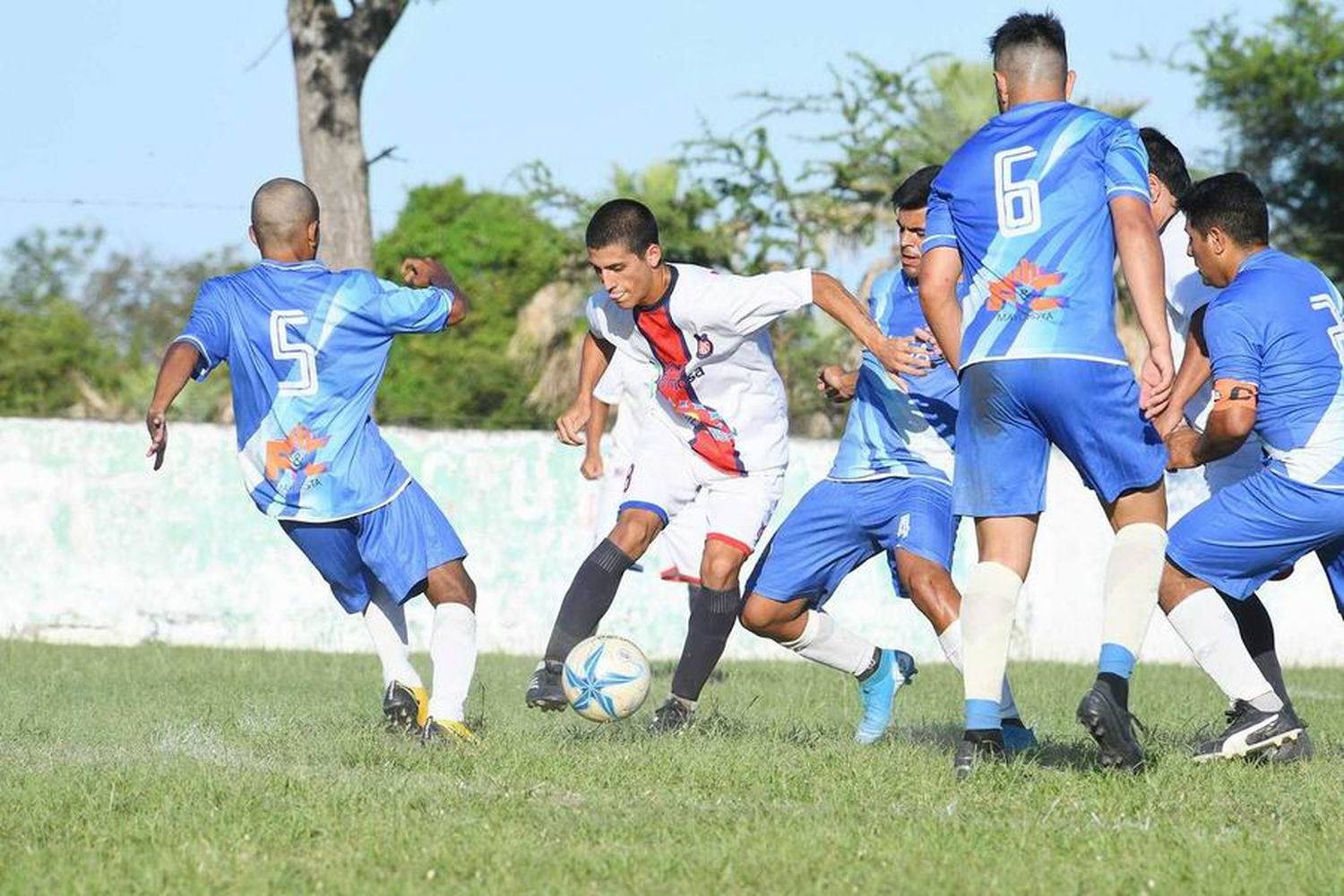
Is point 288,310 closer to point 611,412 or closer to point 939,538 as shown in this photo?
point 939,538

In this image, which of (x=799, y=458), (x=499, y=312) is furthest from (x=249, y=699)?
(x=499, y=312)

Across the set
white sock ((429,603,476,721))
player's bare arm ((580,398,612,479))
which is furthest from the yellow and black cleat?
player's bare arm ((580,398,612,479))

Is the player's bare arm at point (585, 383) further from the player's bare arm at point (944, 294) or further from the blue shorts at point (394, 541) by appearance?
the player's bare arm at point (944, 294)

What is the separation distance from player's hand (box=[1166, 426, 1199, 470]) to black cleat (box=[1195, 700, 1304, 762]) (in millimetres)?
855

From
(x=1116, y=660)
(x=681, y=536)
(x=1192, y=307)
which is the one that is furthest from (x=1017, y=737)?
(x=681, y=536)

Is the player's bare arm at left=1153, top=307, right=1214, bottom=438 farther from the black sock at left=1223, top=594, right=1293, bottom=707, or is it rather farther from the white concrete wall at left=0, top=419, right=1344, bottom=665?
the white concrete wall at left=0, top=419, right=1344, bottom=665

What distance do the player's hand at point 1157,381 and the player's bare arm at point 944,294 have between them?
0.63m

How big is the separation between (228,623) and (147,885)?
38.9ft

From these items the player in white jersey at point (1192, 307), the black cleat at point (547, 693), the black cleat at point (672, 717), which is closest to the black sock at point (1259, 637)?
the player in white jersey at point (1192, 307)

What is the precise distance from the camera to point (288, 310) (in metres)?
7.38

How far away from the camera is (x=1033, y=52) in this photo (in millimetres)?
6207

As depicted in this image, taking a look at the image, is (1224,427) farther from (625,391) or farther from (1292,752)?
(625,391)

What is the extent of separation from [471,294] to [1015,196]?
32.1 metres

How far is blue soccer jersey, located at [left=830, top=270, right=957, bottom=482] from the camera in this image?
7820 mm
